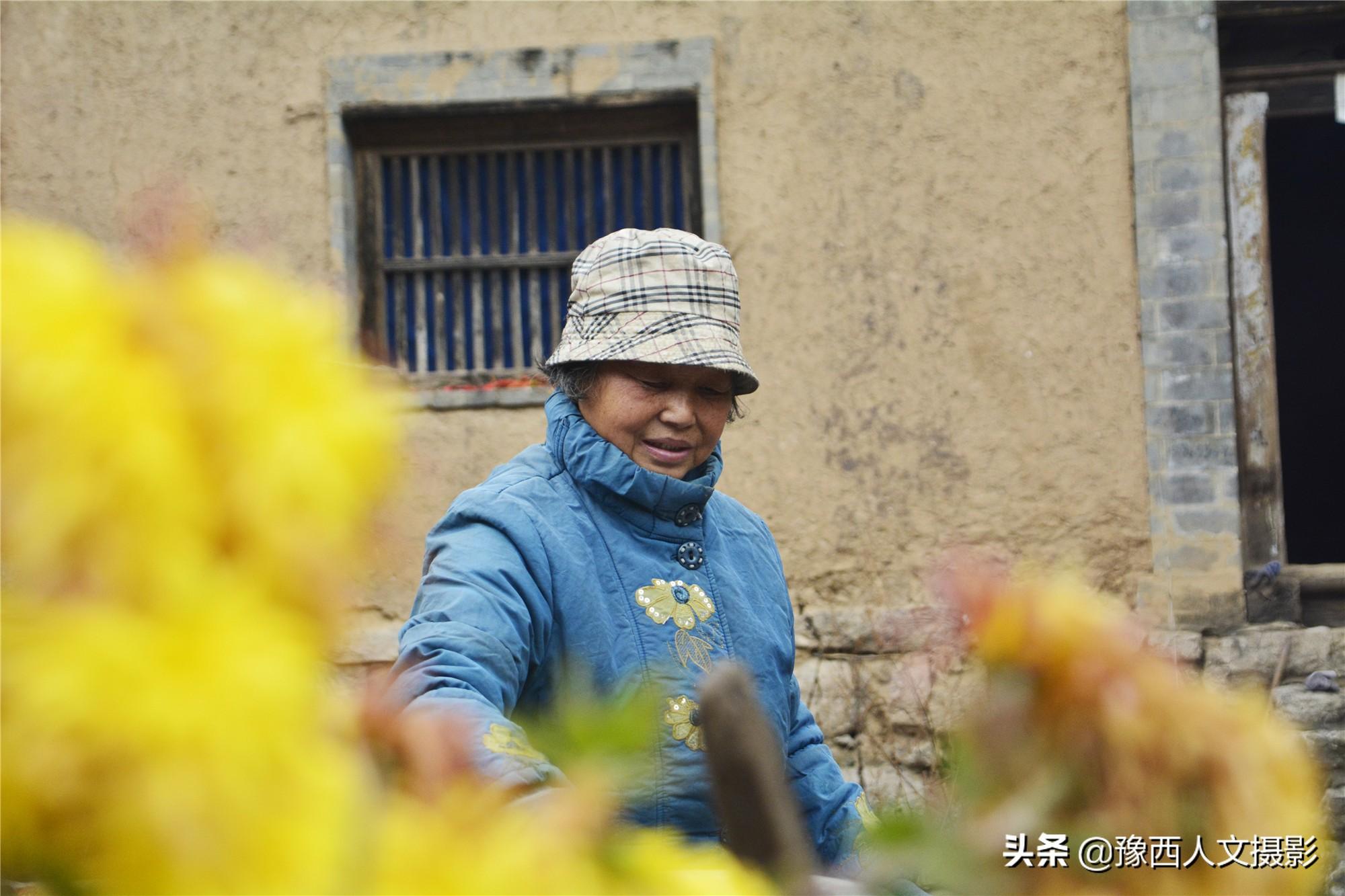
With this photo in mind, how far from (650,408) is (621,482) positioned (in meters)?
0.19

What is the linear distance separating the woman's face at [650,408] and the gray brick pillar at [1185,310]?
12.5ft

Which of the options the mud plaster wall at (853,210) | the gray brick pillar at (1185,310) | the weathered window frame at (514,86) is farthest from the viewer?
the weathered window frame at (514,86)

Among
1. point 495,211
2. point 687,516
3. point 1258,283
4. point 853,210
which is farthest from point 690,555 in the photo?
point 1258,283

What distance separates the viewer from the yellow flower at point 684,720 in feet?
6.61

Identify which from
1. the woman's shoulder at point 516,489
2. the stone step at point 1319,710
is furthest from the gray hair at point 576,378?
the stone step at point 1319,710

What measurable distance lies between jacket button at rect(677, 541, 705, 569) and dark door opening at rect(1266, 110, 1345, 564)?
8.37 metres

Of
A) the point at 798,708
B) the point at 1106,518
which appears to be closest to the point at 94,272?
the point at 798,708

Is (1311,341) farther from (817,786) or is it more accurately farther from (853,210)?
(817,786)

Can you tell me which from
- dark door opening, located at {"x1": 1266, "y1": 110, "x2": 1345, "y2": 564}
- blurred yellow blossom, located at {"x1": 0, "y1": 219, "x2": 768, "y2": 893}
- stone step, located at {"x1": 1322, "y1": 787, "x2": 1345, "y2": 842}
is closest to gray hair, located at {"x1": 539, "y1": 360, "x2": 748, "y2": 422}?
blurred yellow blossom, located at {"x1": 0, "y1": 219, "x2": 768, "y2": 893}

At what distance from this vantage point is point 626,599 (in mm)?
2109

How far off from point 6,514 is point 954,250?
5.57 m

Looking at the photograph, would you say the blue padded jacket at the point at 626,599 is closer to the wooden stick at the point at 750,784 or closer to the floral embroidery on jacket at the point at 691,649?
the floral embroidery on jacket at the point at 691,649

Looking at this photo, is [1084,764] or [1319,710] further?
[1319,710]

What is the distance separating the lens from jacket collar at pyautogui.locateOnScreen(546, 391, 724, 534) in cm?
221
